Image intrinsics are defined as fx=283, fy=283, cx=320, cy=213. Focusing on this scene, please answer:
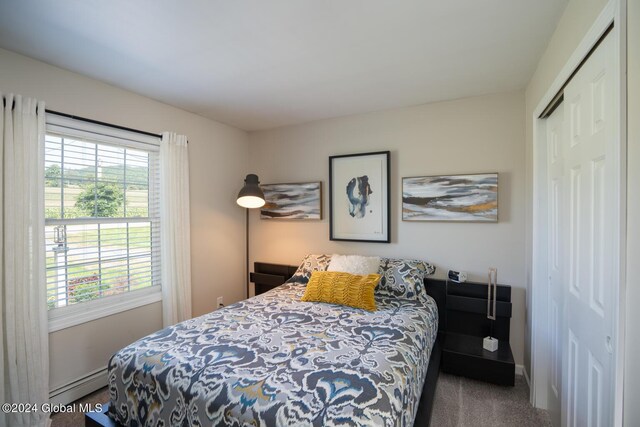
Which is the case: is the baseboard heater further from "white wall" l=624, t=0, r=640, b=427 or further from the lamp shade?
"white wall" l=624, t=0, r=640, b=427

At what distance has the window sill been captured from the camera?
2.16 m

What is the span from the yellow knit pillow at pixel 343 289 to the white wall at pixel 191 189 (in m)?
1.49

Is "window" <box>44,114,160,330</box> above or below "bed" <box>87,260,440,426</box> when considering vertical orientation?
above

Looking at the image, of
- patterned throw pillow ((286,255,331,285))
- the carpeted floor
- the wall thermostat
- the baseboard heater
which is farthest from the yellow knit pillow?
the baseboard heater

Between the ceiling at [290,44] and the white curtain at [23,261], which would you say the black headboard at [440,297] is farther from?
the white curtain at [23,261]

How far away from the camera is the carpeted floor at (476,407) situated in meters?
1.93

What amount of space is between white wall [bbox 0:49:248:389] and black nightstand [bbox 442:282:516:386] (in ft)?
8.51

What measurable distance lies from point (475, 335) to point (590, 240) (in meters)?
1.73

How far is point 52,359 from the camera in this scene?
2.12 m

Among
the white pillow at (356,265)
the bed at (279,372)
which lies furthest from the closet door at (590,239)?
the white pillow at (356,265)

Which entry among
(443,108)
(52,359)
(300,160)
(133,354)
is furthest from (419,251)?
(52,359)

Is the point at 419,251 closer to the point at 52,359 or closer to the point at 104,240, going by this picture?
the point at 104,240

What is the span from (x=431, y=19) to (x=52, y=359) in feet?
11.4

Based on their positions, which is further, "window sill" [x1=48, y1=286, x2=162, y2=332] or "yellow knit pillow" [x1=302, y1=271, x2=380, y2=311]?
"yellow knit pillow" [x1=302, y1=271, x2=380, y2=311]
